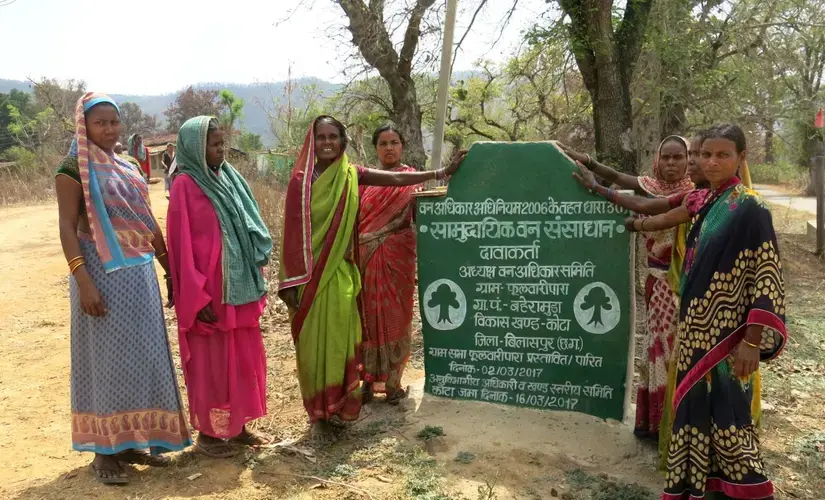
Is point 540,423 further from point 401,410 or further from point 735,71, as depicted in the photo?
point 735,71

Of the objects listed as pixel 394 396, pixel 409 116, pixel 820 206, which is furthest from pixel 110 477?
pixel 820 206

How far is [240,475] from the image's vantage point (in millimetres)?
3154

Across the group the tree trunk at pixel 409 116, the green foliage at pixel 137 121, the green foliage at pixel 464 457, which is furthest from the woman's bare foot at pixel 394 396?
the green foliage at pixel 137 121

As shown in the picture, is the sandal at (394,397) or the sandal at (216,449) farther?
the sandal at (394,397)

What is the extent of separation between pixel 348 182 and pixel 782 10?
747 cm

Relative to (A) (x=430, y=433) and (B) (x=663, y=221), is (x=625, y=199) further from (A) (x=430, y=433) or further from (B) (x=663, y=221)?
(A) (x=430, y=433)

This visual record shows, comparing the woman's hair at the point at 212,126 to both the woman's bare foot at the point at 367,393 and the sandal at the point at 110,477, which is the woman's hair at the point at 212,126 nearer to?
the sandal at the point at 110,477

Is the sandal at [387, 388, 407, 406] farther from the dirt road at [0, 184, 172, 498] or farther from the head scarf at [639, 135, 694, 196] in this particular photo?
the head scarf at [639, 135, 694, 196]

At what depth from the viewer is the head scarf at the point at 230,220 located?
3.14m

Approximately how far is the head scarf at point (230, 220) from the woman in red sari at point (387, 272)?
78cm

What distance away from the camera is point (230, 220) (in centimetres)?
326

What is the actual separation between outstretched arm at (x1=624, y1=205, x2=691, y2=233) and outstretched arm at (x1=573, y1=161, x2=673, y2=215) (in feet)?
0.24

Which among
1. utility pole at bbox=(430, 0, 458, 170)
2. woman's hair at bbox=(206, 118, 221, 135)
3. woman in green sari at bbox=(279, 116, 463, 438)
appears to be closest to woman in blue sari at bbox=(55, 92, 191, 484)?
woman's hair at bbox=(206, 118, 221, 135)

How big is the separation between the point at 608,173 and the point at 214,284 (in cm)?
234
